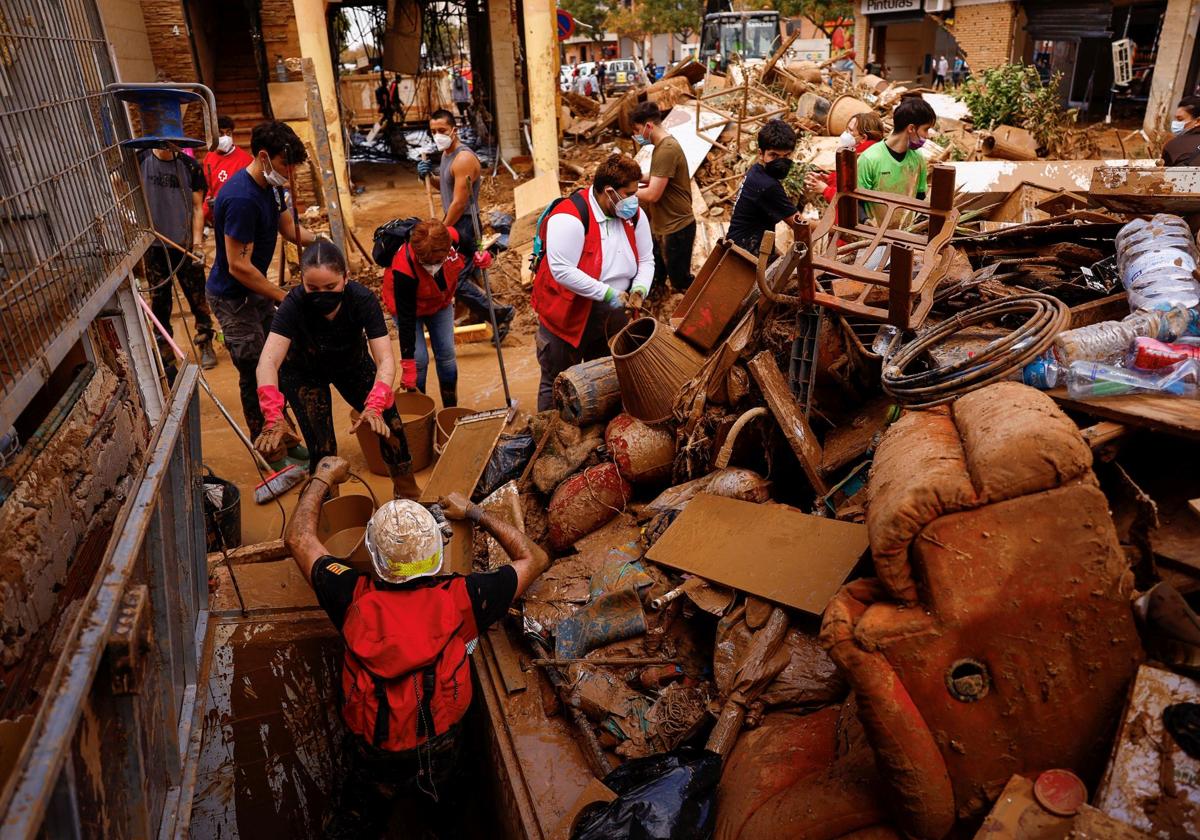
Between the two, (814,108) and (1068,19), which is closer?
(814,108)

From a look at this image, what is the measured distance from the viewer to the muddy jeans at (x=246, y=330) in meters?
5.54

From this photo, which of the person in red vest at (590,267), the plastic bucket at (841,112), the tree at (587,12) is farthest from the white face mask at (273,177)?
the tree at (587,12)

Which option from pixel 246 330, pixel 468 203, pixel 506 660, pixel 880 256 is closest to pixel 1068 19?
pixel 468 203

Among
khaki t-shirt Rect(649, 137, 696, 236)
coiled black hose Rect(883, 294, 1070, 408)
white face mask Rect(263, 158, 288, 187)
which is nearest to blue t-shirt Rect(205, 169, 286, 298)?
white face mask Rect(263, 158, 288, 187)

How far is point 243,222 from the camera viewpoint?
5.21 metres

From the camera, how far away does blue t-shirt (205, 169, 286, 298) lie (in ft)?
17.1

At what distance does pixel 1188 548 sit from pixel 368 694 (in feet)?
9.01

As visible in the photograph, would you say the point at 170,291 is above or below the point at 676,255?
below

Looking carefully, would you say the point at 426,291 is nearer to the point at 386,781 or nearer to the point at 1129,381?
the point at 386,781

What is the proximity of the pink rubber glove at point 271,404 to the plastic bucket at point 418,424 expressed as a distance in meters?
1.18

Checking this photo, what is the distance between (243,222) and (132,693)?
3.96 metres

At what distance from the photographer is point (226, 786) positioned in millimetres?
4051

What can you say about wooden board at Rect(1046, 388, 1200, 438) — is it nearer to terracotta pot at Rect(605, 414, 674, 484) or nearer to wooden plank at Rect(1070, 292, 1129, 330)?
wooden plank at Rect(1070, 292, 1129, 330)

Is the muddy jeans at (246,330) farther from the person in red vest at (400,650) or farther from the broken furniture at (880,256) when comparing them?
the broken furniture at (880,256)
